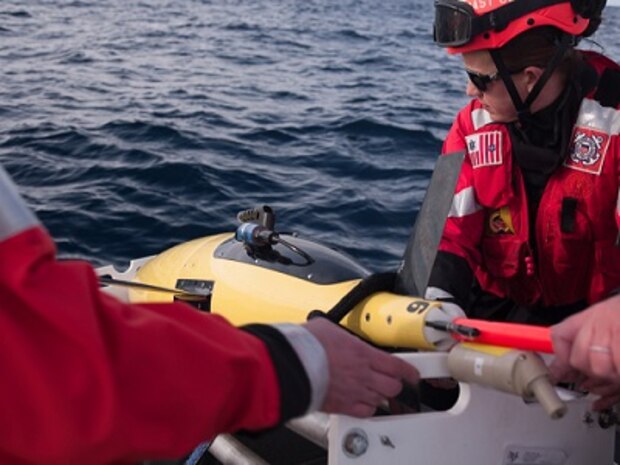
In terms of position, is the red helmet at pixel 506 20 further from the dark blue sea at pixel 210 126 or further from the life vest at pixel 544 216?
the dark blue sea at pixel 210 126

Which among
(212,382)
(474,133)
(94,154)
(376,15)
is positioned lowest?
(376,15)

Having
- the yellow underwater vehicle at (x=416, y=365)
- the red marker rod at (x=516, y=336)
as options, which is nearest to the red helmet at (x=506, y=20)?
the yellow underwater vehicle at (x=416, y=365)

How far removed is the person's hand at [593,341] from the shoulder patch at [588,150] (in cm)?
132

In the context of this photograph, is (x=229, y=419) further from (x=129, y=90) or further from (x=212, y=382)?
(x=129, y=90)

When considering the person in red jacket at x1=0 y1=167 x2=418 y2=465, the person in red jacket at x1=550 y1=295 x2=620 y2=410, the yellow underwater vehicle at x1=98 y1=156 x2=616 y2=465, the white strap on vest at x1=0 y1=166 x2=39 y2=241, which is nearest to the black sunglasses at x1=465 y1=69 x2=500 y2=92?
the yellow underwater vehicle at x1=98 y1=156 x2=616 y2=465

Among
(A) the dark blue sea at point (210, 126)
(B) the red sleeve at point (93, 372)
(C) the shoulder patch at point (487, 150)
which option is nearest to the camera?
(B) the red sleeve at point (93, 372)

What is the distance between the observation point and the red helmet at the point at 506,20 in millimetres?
2891

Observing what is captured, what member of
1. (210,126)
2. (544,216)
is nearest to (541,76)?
(544,216)

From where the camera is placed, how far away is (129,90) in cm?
1071

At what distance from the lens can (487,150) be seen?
313 cm

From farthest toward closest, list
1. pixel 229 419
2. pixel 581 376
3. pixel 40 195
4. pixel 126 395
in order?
pixel 40 195
pixel 581 376
pixel 229 419
pixel 126 395

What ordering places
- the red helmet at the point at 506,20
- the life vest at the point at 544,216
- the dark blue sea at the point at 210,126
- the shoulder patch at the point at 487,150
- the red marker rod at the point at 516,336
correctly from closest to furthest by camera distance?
the red marker rod at the point at 516,336
the red helmet at the point at 506,20
the life vest at the point at 544,216
the shoulder patch at the point at 487,150
the dark blue sea at the point at 210,126

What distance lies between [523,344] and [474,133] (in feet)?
4.72

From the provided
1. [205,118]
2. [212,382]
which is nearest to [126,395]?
[212,382]
